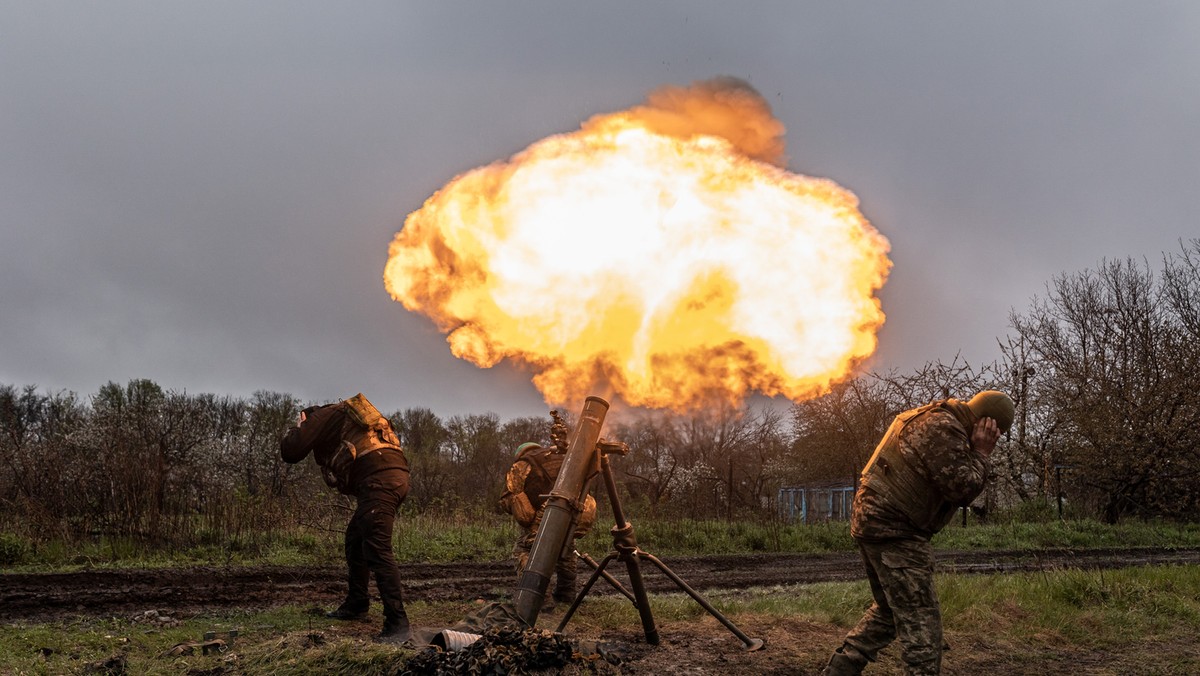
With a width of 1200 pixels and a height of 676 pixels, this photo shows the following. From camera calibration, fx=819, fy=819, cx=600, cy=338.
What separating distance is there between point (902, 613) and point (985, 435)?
1350mm

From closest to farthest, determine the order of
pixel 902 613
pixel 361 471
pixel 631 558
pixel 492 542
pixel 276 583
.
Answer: pixel 902 613, pixel 631 558, pixel 361 471, pixel 276 583, pixel 492 542

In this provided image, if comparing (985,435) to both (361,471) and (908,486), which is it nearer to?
(908,486)

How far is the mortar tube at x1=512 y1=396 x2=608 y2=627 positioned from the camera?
5801 mm

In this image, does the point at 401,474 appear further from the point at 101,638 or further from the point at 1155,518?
the point at 1155,518

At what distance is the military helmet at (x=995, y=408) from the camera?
571 centimetres

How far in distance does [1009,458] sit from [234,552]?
2608 centimetres

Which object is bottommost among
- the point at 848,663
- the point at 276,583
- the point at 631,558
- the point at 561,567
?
the point at 276,583

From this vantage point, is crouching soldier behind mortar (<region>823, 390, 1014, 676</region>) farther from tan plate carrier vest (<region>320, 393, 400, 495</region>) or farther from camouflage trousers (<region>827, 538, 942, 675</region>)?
tan plate carrier vest (<region>320, 393, 400, 495</region>)

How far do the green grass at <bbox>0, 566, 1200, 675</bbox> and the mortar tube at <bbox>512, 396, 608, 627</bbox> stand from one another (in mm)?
919

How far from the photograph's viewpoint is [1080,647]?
8.20 meters

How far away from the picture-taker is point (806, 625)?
8.51m

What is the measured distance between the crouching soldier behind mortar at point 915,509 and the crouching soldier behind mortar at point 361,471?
4042 millimetres

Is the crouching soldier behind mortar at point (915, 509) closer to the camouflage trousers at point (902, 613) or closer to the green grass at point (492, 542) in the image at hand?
the camouflage trousers at point (902, 613)

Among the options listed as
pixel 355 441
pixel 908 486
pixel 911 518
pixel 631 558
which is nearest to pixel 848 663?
pixel 911 518
